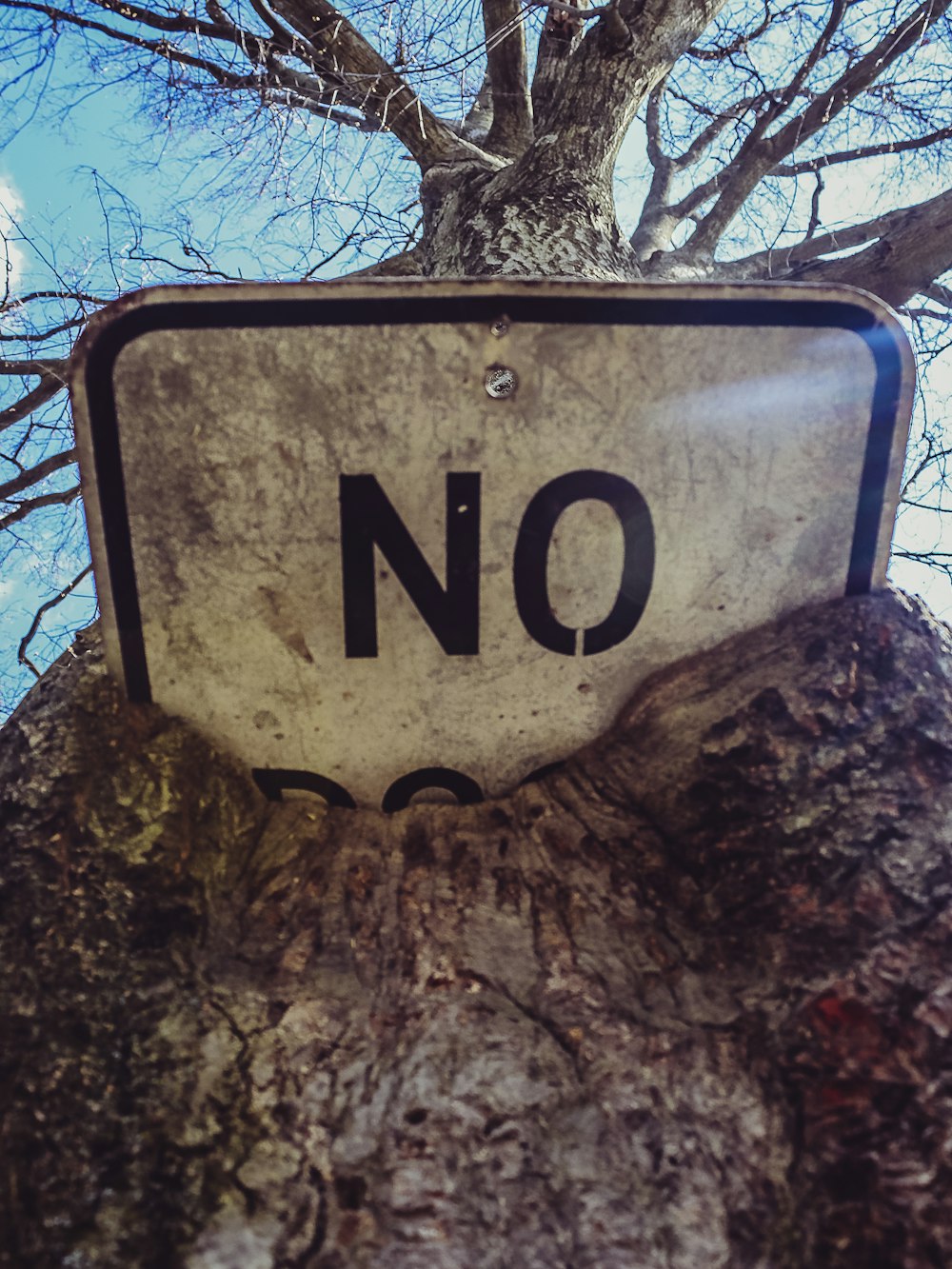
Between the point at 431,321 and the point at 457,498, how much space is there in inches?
9.7

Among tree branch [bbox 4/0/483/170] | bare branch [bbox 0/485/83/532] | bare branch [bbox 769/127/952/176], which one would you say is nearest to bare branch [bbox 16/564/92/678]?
bare branch [bbox 0/485/83/532]

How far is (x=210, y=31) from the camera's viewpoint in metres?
2.94

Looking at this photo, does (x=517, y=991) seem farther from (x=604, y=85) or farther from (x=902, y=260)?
(x=604, y=85)

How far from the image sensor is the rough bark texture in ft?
2.45

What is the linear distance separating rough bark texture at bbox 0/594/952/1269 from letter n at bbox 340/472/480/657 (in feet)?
0.92

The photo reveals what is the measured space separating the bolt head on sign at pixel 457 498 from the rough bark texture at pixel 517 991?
0.27ft

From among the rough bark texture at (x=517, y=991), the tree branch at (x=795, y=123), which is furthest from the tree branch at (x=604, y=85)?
the rough bark texture at (x=517, y=991)

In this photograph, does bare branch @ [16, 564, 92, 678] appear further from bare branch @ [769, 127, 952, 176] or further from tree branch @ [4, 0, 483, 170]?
bare branch @ [769, 127, 952, 176]

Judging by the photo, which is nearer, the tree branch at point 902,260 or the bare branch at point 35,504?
the tree branch at point 902,260

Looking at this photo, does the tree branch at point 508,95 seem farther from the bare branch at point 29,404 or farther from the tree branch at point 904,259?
the bare branch at point 29,404

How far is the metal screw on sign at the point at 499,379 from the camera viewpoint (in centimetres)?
112

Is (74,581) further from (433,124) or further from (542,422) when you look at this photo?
(542,422)

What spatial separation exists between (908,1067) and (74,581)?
333 centimetres

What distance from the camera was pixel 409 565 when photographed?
1.17 metres
